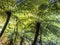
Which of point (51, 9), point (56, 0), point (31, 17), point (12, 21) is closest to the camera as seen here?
point (56, 0)

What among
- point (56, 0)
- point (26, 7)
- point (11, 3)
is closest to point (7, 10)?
point (11, 3)

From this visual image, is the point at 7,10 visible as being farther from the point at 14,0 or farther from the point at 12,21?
the point at 12,21

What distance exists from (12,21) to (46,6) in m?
3.39

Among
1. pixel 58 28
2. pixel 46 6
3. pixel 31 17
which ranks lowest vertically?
pixel 58 28

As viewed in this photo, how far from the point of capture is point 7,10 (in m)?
8.88

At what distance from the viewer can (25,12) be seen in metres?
9.80

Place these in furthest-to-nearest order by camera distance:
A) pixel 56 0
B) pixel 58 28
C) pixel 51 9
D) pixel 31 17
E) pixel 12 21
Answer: pixel 12 21, pixel 58 28, pixel 31 17, pixel 51 9, pixel 56 0

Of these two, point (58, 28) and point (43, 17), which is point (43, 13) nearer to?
point (43, 17)

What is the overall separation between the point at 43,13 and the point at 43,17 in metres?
0.27

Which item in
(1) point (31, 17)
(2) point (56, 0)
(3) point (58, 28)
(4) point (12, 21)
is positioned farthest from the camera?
(4) point (12, 21)

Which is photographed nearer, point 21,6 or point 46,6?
point 46,6

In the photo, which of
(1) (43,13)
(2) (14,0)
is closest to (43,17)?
(1) (43,13)

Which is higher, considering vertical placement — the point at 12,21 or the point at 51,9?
the point at 51,9

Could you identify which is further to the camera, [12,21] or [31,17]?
[12,21]
